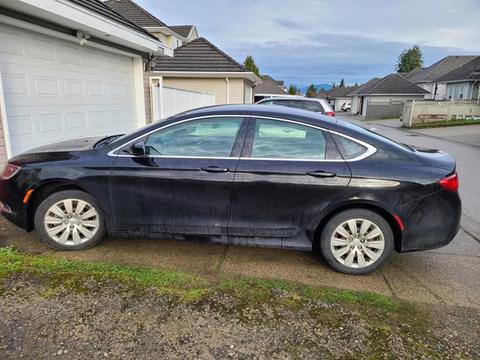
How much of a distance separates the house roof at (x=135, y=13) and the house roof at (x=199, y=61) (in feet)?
19.9

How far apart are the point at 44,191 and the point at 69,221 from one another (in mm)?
406

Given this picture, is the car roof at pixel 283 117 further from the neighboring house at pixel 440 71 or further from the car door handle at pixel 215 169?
the neighboring house at pixel 440 71

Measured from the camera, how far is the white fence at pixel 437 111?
23797mm

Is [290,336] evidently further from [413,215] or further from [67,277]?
[67,277]

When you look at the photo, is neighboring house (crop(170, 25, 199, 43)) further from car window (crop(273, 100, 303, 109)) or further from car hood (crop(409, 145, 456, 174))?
car hood (crop(409, 145, 456, 174))

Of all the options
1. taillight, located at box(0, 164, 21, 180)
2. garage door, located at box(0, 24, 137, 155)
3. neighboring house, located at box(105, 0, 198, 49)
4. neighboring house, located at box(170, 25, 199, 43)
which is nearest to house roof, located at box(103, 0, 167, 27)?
neighboring house, located at box(105, 0, 198, 49)

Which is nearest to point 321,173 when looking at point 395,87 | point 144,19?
point 144,19

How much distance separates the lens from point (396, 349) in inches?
96.0

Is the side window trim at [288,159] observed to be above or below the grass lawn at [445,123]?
above

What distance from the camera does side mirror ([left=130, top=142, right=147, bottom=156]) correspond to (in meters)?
3.41

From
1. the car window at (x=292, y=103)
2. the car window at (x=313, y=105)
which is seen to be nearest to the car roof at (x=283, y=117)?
the car window at (x=313, y=105)

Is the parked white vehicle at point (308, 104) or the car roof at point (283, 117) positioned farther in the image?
the parked white vehicle at point (308, 104)

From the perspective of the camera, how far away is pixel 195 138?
11.6ft

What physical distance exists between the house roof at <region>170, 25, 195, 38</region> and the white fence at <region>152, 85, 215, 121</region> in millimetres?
16623
